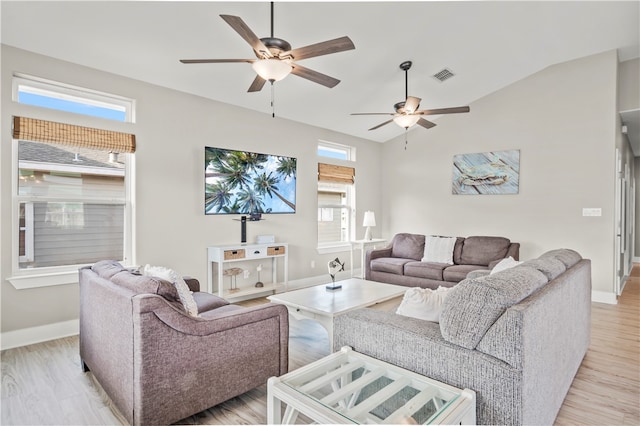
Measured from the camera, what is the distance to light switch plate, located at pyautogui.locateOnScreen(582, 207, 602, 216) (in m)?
4.84

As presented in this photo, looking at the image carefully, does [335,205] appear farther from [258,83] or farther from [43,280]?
[43,280]

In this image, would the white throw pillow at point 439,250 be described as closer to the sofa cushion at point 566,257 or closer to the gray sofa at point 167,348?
the sofa cushion at point 566,257

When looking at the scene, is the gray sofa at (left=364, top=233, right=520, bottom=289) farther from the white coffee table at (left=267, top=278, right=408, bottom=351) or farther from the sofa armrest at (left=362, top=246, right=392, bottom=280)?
the white coffee table at (left=267, top=278, right=408, bottom=351)

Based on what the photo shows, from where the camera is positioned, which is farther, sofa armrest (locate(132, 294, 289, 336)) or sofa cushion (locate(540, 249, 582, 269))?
sofa cushion (locate(540, 249, 582, 269))

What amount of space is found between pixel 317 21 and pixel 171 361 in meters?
3.11

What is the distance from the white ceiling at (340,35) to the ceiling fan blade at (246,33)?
79 centimetres

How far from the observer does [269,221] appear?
522cm

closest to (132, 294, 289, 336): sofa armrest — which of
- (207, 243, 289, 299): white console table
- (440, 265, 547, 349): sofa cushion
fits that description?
(440, 265, 547, 349): sofa cushion

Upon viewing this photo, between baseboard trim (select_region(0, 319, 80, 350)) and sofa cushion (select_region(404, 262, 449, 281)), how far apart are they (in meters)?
4.08

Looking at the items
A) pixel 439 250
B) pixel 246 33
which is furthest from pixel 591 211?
pixel 246 33

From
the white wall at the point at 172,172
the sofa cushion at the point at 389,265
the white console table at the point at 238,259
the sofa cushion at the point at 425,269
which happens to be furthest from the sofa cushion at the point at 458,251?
the white console table at the point at 238,259

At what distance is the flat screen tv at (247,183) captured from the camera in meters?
4.56

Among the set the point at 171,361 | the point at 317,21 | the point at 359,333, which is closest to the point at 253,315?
the point at 171,361

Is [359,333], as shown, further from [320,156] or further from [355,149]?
[355,149]
